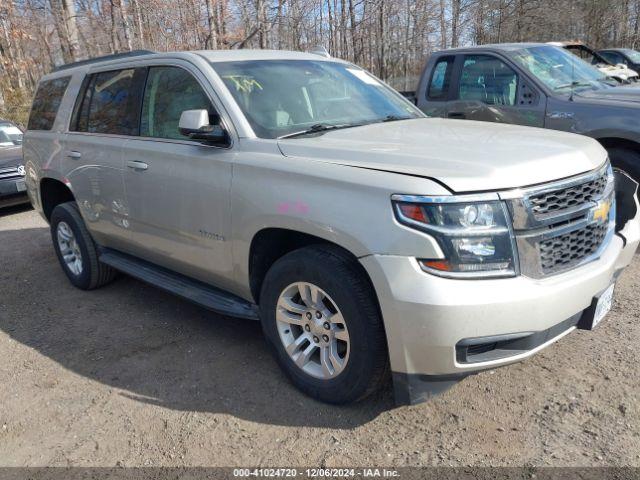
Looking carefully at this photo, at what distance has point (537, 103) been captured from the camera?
580 centimetres

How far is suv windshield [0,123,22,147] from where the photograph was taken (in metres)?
9.91

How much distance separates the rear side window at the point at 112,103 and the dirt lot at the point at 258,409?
159cm

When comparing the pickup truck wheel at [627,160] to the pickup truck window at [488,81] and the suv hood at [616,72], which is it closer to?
the pickup truck window at [488,81]

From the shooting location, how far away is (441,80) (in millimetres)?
6707

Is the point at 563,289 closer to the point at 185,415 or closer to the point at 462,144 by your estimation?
the point at 462,144

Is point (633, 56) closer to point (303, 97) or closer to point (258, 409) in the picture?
point (303, 97)

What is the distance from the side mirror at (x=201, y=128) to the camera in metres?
3.14

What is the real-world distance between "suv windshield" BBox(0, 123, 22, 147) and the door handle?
7357mm

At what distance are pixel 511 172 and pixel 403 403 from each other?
1187 millimetres

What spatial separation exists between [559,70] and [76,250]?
550cm

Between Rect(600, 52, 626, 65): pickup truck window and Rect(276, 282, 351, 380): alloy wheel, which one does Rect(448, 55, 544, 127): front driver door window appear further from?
Rect(600, 52, 626, 65): pickup truck window

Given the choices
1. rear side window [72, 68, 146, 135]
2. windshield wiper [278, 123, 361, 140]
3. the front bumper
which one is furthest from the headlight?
the front bumper

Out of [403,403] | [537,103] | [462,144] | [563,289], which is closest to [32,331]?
[403,403]

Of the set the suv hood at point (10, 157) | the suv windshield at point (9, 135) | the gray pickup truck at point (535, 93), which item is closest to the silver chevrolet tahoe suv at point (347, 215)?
the gray pickup truck at point (535, 93)
